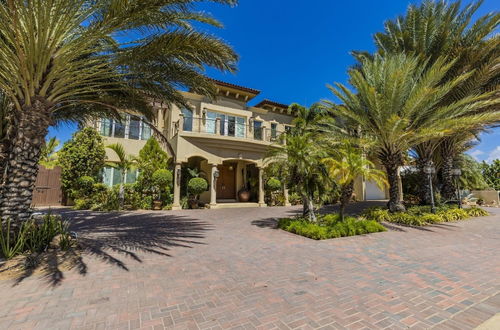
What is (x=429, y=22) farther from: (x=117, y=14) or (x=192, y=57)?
(x=117, y=14)

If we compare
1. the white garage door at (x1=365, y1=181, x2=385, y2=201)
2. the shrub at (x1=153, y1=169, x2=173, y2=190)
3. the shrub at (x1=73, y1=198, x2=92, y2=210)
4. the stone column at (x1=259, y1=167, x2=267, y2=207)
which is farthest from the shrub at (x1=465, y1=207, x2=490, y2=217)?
the shrub at (x1=73, y1=198, x2=92, y2=210)

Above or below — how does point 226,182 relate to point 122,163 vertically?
below

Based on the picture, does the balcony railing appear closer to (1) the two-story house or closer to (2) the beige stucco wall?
(1) the two-story house

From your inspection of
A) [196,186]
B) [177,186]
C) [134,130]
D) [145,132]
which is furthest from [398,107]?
[134,130]

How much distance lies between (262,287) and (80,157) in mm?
15716

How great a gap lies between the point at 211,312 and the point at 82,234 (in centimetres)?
661

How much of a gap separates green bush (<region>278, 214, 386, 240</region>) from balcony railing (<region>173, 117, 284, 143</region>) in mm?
6855

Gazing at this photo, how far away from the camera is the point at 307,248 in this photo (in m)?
6.59

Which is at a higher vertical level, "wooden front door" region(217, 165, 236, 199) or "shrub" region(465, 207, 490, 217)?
"wooden front door" region(217, 165, 236, 199)

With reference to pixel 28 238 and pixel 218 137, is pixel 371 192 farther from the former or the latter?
pixel 28 238

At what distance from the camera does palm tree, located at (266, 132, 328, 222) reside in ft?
29.7

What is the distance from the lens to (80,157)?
14906 millimetres

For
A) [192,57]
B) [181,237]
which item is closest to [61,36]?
[192,57]

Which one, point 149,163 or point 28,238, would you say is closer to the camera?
point 28,238
